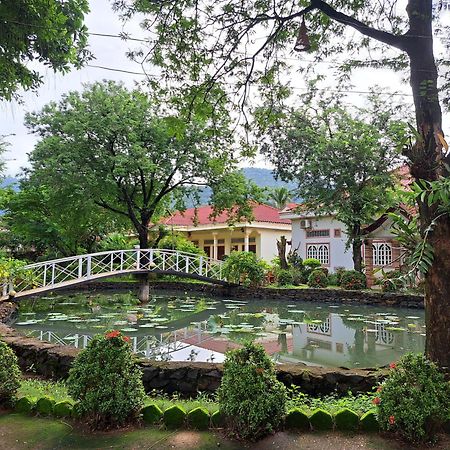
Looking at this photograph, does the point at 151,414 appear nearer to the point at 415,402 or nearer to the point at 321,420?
the point at 321,420

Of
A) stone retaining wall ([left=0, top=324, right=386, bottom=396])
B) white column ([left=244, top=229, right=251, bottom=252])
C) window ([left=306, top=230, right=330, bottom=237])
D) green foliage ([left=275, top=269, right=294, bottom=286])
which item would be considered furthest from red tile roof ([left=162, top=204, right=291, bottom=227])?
stone retaining wall ([left=0, top=324, right=386, bottom=396])

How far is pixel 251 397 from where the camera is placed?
2.93 m

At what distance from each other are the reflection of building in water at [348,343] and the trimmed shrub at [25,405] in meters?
4.10

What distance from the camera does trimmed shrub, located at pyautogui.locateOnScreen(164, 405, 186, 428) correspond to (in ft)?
10.3

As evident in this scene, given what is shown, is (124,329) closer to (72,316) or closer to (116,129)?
(72,316)

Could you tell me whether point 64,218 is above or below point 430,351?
above

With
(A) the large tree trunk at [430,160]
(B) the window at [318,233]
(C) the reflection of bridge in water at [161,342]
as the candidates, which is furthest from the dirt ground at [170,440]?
(B) the window at [318,233]

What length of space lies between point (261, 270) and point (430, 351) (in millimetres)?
12815

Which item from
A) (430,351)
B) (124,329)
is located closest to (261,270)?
(124,329)

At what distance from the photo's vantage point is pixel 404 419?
277cm

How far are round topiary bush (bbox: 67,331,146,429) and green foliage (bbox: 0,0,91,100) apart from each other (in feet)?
7.84

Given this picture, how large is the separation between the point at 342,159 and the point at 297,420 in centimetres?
1210

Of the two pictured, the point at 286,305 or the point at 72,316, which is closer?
the point at 72,316

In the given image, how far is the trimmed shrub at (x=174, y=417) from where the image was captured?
315 centimetres
